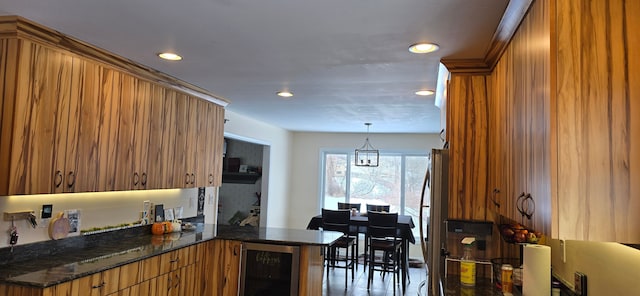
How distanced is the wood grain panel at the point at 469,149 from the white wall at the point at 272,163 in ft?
11.6

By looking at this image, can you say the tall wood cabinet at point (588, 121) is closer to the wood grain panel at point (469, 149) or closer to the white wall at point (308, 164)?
the wood grain panel at point (469, 149)

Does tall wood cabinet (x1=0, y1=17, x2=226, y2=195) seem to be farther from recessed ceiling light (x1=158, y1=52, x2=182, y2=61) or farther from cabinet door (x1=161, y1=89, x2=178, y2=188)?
recessed ceiling light (x1=158, y1=52, x2=182, y2=61)

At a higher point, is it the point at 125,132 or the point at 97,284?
the point at 125,132

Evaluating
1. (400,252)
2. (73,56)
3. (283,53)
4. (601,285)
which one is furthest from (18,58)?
(400,252)

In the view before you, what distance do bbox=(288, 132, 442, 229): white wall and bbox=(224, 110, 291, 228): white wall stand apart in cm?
16

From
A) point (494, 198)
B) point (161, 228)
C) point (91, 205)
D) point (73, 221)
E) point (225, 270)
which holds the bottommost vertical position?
point (225, 270)

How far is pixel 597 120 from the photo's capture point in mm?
1238

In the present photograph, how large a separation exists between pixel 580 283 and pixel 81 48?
305 cm

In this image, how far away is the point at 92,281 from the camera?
2.37 meters

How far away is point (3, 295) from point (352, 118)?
4.27m

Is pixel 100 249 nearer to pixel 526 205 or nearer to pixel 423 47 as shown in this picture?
pixel 423 47

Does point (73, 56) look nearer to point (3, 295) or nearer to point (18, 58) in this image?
point (18, 58)

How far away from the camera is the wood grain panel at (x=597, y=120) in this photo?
1.21 metres

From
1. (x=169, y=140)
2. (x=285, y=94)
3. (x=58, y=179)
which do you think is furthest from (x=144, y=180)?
(x=285, y=94)
